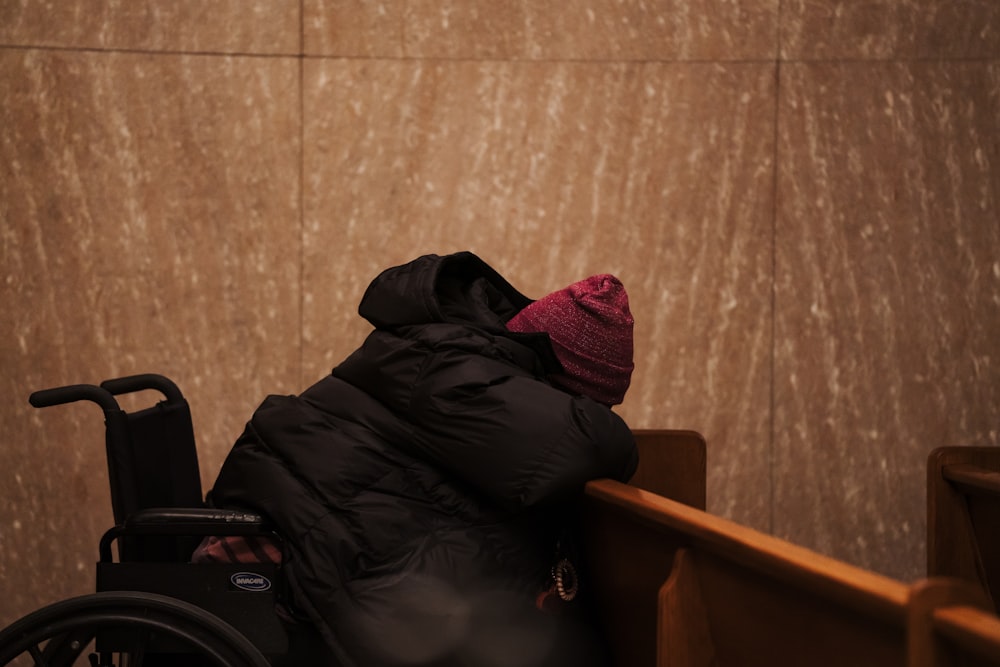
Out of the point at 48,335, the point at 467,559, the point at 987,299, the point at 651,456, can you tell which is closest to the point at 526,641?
the point at 467,559

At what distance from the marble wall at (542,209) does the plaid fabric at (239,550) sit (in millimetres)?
1530

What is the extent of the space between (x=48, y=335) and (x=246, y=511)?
1781mm

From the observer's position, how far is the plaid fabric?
5.69 feet

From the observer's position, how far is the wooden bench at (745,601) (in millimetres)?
892

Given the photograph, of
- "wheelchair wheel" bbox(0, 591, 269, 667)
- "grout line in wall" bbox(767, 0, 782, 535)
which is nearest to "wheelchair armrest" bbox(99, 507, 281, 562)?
"wheelchair wheel" bbox(0, 591, 269, 667)

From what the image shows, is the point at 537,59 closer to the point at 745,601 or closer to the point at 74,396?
the point at 74,396

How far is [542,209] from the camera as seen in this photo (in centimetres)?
329

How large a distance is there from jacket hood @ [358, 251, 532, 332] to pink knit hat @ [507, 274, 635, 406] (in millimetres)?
89

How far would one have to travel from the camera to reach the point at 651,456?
7.15 feet

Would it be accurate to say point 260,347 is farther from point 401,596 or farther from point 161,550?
point 401,596

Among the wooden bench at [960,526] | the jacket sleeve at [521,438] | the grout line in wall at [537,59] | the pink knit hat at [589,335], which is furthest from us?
the grout line in wall at [537,59]

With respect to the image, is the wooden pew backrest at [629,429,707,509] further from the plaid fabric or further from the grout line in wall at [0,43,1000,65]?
the grout line in wall at [0,43,1000,65]

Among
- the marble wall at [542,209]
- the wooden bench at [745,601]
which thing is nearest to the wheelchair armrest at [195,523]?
the wooden bench at [745,601]

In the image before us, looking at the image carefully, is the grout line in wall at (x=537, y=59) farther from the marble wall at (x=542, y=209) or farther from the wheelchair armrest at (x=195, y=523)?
the wheelchair armrest at (x=195, y=523)
